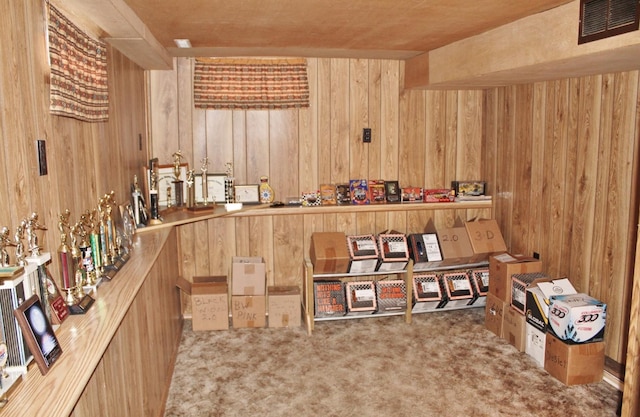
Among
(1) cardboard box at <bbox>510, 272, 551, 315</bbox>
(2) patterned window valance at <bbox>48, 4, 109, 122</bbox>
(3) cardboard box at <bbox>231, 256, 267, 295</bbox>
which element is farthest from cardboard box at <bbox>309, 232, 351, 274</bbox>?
(2) patterned window valance at <bbox>48, 4, 109, 122</bbox>

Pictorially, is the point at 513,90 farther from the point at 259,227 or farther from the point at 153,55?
the point at 153,55

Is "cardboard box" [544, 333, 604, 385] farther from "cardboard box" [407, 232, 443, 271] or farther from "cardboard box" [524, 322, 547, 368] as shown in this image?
"cardboard box" [407, 232, 443, 271]

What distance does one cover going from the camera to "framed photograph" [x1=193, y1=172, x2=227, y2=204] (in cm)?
426

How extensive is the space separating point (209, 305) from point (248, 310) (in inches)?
12.1

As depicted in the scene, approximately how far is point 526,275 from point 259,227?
6.97 feet

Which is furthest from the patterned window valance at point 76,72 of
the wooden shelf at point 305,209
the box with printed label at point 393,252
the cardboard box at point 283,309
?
the box with printed label at point 393,252

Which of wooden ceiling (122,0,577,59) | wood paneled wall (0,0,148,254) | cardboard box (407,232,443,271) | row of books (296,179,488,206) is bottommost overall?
cardboard box (407,232,443,271)

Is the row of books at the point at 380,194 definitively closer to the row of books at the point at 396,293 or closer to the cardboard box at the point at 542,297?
the row of books at the point at 396,293

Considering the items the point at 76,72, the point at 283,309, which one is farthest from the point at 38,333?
the point at 283,309

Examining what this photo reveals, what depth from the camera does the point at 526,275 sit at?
12.6ft

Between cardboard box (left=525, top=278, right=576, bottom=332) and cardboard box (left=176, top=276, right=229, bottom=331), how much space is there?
2.22 m

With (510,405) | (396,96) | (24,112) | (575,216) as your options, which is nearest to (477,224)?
(575,216)

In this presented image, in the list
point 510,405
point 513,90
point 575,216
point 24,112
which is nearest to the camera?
point 24,112

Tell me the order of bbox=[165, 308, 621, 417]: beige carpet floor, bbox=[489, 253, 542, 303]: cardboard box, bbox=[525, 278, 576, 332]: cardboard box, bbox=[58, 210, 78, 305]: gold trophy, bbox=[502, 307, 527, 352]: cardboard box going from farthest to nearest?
bbox=[489, 253, 542, 303]: cardboard box → bbox=[502, 307, 527, 352]: cardboard box → bbox=[525, 278, 576, 332]: cardboard box → bbox=[165, 308, 621, 417]: beige carpet floor → bbox=[58, 210, 78, 305]: gold trophy
